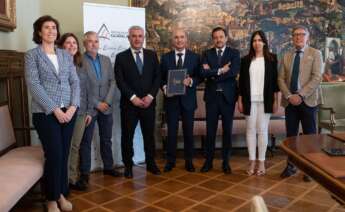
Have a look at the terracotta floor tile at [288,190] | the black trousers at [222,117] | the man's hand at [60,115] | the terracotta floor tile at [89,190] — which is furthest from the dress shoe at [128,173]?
the terracotta floor tile at [288,190]

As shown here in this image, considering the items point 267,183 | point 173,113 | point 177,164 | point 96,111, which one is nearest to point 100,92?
point 96,111

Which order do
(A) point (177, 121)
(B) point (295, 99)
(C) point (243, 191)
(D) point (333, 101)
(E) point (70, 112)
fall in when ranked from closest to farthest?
(E) point (70, 112), (C) point (243, 191), (B) point (295, 99), (A) point (177, 121), (D) point (333, 101)

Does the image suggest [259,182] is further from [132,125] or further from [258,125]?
[132,125]

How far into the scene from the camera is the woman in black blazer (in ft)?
13.2

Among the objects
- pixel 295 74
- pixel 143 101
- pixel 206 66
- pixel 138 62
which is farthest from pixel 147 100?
pixel 295 74

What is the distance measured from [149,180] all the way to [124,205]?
770 mm

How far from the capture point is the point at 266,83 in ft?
13.2

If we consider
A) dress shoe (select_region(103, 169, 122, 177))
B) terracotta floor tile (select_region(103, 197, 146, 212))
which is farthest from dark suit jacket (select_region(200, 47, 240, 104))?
terracotta floor tile (select_region(103, 197, 146, 212))

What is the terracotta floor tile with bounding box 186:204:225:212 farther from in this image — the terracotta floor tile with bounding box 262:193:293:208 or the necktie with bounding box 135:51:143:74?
the necktie with bounding box 135:51:143:74

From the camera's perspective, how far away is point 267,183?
388 cm

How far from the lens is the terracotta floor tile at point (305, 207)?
3164 mm

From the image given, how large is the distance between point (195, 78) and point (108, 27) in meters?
1.24

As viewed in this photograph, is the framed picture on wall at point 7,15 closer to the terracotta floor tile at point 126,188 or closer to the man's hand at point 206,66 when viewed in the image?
the terracotta floor tile at point 126,188

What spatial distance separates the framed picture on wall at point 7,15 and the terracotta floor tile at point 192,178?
2.36 metres
